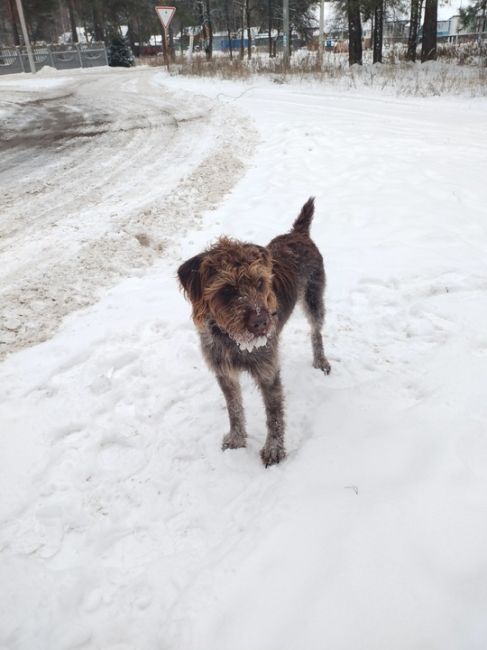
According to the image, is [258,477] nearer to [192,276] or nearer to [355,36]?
[192,276]

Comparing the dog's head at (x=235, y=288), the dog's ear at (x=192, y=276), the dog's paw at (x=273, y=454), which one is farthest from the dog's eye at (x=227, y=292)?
the dog's paw at (x=273, y=454)

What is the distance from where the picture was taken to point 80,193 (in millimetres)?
7586

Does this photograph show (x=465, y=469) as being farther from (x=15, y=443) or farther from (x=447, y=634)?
(x=15, y=443)

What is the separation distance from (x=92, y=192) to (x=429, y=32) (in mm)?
19532

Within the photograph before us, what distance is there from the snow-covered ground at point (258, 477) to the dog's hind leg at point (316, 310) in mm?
213

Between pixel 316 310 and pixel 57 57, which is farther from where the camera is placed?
pixel 57 57

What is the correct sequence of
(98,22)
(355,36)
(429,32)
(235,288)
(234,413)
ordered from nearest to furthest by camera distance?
(235,288)
(234,413)
(429,32)
(355,36)
(98,22)

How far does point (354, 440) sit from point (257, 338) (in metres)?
1.26

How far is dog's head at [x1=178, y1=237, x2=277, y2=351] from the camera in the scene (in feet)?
7.57

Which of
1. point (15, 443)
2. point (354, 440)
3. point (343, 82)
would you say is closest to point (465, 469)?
point (354, 440)

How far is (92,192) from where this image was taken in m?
7.62

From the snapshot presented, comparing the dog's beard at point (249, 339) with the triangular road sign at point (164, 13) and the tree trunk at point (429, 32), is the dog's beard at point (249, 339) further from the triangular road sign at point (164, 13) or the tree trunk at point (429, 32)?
the triangular road sign at point (164, 13)

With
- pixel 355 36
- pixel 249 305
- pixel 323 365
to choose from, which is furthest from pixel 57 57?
pixel 249 305

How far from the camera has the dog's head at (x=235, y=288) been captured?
2.31 meters
